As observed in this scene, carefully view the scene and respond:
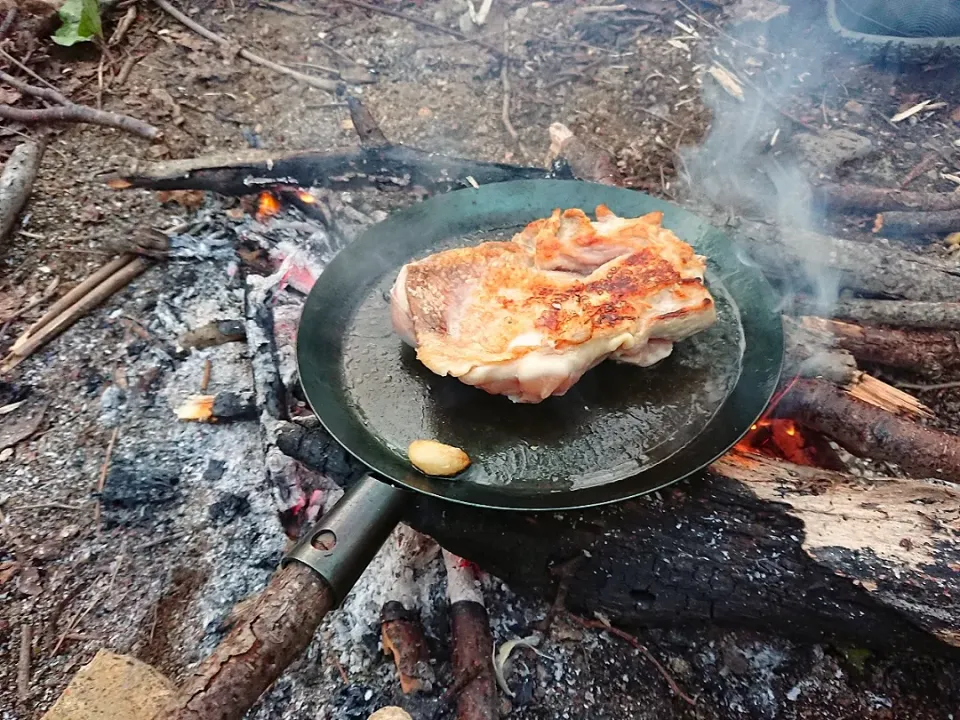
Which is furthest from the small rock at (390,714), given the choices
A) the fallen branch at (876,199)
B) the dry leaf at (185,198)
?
the fallen branch at (876,199)

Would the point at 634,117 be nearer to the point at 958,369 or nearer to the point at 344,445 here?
the point at 958,369

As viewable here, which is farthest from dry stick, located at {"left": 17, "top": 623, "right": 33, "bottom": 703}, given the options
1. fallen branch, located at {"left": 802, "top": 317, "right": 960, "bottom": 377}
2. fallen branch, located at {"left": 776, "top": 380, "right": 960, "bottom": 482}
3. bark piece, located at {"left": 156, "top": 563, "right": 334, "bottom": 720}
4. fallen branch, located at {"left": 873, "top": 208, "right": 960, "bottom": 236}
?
fallen branch, located at {"left": 873, "top": 208, "right": 960, "bottom": 236}

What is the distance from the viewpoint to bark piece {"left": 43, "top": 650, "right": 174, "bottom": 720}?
2588 mm

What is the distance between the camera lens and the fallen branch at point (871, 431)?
118 inches

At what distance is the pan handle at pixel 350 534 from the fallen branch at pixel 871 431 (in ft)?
7.02

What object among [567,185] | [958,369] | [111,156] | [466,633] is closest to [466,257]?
[567,185]

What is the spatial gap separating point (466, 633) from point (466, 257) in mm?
1738

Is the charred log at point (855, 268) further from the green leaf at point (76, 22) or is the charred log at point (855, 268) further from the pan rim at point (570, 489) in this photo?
the green leaf at point (76, 22)

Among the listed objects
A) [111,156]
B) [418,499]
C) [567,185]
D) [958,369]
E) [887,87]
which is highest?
[887,87]

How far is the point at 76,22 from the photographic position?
6.26m

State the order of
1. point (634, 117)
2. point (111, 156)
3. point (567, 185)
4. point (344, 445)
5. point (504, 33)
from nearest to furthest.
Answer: point (344, 445), point (567, 185), point (111, 156), point (634, 117), point (504, 33)

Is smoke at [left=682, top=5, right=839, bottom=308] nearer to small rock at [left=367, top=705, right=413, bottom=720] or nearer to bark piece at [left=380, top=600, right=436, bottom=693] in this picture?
bark piece at [left=380, top=600, right=436, bottom=693]

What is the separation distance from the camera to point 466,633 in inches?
108

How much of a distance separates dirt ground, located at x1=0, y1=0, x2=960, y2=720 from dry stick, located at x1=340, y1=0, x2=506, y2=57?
0.26 feet
